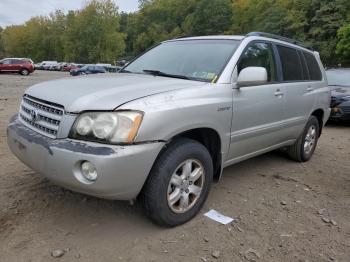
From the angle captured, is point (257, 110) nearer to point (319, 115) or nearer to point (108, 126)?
point (108, 126)

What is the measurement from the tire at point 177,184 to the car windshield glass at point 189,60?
79cm

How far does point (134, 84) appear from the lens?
3.37m

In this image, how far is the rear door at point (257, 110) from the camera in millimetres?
3867

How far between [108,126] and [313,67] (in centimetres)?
397

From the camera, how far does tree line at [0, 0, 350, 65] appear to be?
41562mm

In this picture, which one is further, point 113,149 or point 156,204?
point 156,204

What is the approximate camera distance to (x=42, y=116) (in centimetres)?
317

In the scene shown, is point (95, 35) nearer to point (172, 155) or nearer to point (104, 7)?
point (104, 7)

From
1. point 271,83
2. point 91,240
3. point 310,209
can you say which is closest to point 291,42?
point 271,83

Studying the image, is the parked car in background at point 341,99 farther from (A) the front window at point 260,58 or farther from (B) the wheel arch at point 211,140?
(B) the wheel arch at point 211,140

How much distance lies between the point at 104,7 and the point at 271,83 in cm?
6456

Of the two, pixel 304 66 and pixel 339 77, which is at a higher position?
pixel 304 66

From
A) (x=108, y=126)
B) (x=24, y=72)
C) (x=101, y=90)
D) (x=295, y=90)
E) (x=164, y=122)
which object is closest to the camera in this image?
(x=108, y=126)

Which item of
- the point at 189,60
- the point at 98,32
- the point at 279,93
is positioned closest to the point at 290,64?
the point at 279,93
